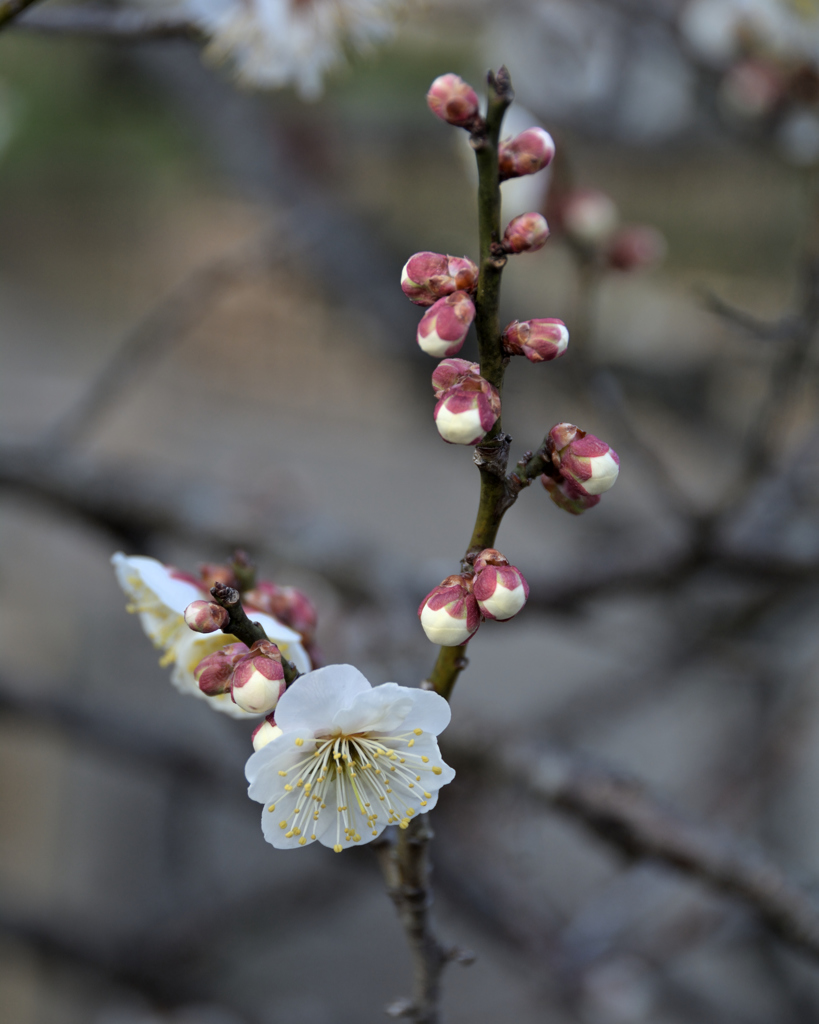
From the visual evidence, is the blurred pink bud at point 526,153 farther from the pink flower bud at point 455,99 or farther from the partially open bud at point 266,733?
the partially open bud at point 266,733

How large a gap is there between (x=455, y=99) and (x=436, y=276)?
6 centimetres

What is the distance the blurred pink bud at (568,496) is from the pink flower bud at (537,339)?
68 mm

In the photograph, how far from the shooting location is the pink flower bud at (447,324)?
32 cm

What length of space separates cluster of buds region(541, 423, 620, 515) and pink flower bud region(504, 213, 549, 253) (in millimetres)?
80

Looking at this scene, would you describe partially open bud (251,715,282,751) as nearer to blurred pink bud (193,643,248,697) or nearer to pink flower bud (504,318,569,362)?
blurred pink bud (193,643,248,697)

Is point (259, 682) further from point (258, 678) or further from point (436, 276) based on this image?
point (436, 276)

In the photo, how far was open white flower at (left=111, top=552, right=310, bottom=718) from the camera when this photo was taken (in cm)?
43

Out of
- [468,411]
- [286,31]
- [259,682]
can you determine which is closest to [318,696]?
[259,682]

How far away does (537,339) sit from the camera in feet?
1.10

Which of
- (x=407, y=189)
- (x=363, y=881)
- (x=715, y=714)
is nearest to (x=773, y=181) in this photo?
(x=407, y=189)

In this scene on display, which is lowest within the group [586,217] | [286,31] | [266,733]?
[266,733]

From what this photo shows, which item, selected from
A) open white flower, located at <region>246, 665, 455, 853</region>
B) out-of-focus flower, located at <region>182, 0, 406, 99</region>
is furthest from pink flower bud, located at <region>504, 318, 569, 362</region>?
out-of-focus flower, located at <region>182, 0, 406, 99</region>

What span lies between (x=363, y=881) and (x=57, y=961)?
0.51 m

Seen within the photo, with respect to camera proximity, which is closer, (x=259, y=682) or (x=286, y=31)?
(x=259, y=682)
